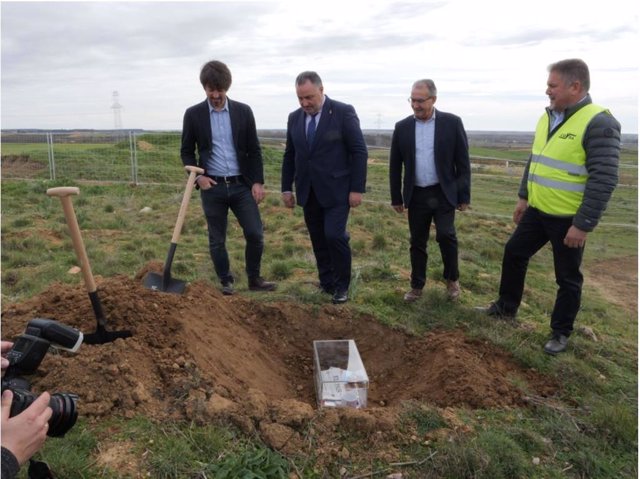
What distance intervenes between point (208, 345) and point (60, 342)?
1.05m

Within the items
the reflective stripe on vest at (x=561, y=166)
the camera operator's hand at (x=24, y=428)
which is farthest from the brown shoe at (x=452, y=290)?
the camera operator's hand at (x=24, y=428)

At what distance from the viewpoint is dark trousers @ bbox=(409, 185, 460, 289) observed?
499 cm

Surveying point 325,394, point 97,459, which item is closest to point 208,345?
point 325,394

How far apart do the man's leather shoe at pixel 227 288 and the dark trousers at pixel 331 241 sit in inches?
36.3

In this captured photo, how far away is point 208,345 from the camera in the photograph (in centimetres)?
381

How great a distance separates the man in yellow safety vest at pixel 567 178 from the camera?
3820 mm

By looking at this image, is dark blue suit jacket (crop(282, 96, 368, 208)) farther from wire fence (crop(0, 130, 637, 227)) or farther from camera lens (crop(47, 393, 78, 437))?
wire fence (crop(0, 130, 637, 227))

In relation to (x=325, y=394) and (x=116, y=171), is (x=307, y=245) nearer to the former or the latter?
(x=325, y=394)

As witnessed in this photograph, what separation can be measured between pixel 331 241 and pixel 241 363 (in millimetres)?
1581

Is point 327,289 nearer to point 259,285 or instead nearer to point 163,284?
point 259,285

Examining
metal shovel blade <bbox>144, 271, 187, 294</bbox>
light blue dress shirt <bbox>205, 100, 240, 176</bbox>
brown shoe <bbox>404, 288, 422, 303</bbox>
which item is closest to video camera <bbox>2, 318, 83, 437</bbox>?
metal shovel blade <bbox>144, 271, 187, 294</bbox>

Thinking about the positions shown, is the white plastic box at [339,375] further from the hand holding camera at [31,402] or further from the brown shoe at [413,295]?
the hand holding camera at [31,402]

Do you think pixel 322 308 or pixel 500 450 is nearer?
pixel 500 450

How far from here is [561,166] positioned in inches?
161
